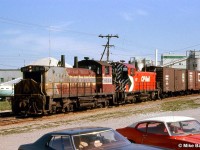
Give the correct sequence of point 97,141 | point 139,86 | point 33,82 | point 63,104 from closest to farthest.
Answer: point 97,141 < point 33,82 < point 63,104 < point 139,86

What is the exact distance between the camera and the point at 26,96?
2152 cm

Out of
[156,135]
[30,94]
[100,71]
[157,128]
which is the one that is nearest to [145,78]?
[100,71]

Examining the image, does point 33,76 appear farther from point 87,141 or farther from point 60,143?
point 87,141

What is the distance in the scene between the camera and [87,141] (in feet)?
23.0

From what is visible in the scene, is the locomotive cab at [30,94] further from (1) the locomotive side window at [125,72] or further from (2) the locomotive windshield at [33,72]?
(1) the locomotive side window at [125,72]

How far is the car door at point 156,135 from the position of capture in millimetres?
8955

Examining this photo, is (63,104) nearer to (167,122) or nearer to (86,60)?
(86,60)

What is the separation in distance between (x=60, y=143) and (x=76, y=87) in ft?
54.6

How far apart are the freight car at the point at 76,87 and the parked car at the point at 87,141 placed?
13596 mm

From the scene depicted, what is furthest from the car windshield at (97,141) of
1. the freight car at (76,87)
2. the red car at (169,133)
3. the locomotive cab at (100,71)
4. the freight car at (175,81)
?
the freight car at (175,81)

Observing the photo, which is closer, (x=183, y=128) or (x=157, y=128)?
(x=183, y=128)

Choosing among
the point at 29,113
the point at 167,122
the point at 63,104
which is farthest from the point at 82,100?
the point at 167,122

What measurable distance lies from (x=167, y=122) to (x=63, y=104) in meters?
14.0

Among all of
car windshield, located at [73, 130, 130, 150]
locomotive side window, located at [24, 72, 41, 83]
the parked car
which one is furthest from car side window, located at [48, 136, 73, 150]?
locomotive side window, located at [24, 72, 41, 83]
